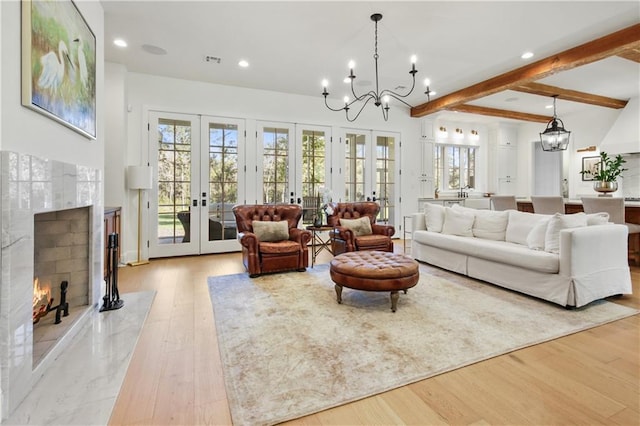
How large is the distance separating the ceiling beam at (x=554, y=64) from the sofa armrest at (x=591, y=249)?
223 cm

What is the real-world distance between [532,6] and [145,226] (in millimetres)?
5783

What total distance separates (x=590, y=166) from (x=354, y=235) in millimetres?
6587

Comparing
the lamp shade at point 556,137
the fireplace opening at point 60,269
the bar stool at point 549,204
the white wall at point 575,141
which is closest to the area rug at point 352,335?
the fireplace opening at point 60,269

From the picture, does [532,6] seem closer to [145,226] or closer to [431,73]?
[431,73]

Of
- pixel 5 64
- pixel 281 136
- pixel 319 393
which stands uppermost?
pixel 281 136

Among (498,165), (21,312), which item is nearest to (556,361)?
(21,312)

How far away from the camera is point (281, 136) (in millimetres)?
5965

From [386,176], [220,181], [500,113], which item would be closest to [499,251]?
[386,176]

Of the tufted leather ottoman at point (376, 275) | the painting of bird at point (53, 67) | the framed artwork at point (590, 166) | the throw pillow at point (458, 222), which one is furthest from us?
the framed artwork at point (590, 166)

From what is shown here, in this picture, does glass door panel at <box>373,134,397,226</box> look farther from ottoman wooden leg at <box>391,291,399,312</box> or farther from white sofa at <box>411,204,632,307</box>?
ottoman wooden leg at <box>391,291,399,312</box>

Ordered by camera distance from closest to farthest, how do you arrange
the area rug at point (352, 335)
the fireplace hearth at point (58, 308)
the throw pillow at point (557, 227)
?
the area rug at point (352, 335)
the fireplace hearth at point (58, 308)
the throw pillow at point (557, 227)

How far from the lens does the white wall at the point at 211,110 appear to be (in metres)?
4.86

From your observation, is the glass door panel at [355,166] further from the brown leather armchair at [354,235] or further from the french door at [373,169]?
the brown leather armchair at [354,235]

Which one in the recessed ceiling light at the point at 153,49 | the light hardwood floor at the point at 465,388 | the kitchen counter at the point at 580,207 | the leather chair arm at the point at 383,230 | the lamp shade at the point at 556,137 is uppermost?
the recessed ceiling light at the point at 153,49
